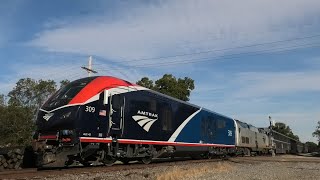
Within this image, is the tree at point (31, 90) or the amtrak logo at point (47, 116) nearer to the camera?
the amtrak logo at point (47, 116)

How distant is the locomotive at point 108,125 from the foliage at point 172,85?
41.1m

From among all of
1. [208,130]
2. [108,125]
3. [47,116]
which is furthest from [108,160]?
[208,130]

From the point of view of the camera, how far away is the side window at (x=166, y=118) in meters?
20.3

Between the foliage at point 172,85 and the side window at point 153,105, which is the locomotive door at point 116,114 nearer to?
the side window at point 153,105

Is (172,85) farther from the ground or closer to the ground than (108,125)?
farther from the ground

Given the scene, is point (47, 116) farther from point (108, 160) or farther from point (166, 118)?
point (166, 118)

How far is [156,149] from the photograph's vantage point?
19.8 m

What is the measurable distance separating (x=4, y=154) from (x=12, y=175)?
4237 mm

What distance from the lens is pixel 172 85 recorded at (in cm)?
6556

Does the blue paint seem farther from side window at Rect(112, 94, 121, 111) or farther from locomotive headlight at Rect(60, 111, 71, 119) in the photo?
locomotive headlight at Rect(60, 111, 71, 119)

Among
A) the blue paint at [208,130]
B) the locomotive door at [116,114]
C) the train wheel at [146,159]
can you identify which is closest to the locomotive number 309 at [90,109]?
the locomotive door at [116,114]

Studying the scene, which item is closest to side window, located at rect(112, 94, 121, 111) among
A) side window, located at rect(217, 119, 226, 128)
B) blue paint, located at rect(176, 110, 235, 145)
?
Answer: blue paint, located at rect(176, 110, 235, 145)

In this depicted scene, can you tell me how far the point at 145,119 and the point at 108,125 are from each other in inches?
124

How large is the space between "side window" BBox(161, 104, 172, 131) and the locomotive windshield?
5743 millimetres
